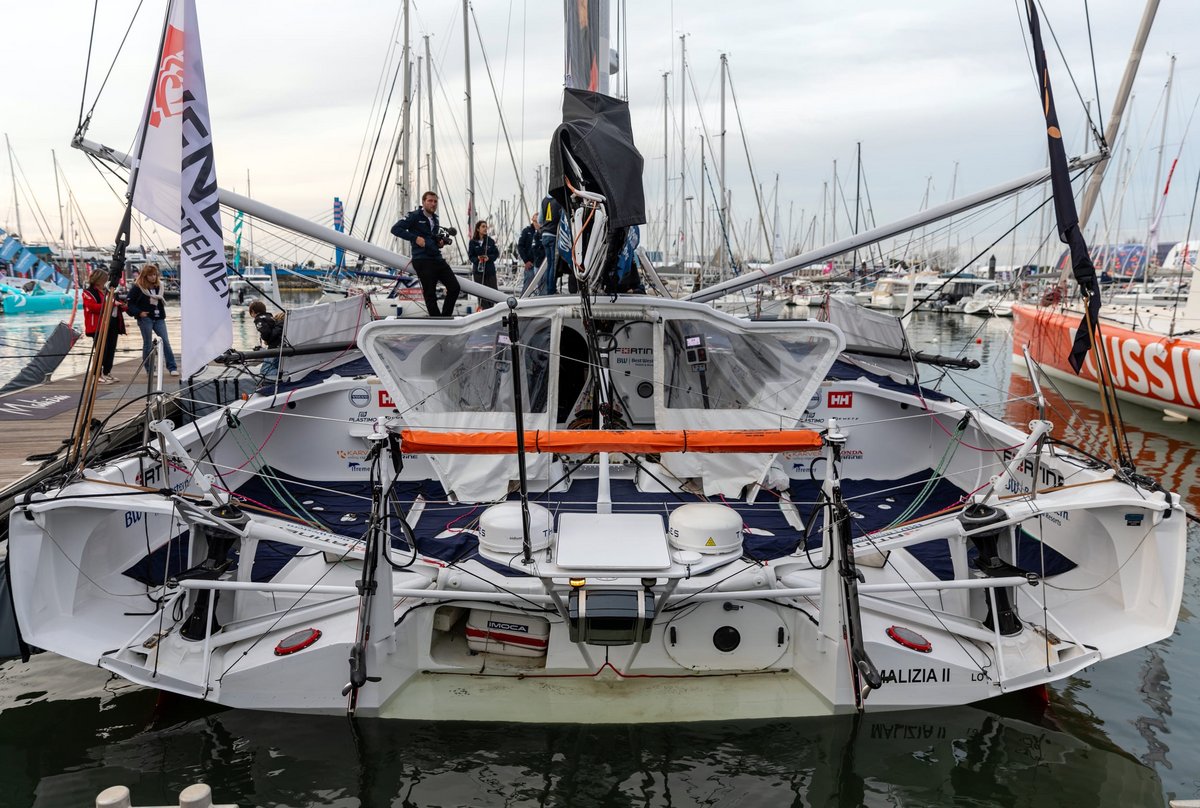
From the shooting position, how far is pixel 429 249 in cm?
862

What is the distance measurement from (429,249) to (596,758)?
5.60 meters

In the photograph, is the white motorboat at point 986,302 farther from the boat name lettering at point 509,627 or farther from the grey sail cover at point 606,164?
the boat name lettering at point 509,627

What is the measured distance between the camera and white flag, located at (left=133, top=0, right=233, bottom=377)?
5.07 meters

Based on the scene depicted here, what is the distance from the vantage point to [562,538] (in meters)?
4.89

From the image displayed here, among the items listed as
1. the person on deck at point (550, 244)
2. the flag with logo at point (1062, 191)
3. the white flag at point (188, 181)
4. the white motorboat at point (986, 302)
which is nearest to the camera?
the white flag at point (188, 181)

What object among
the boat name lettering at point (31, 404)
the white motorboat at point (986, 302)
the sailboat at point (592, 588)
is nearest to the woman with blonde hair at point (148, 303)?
the boat name lettering at point (31, 404)

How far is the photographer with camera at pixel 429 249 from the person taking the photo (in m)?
8.55

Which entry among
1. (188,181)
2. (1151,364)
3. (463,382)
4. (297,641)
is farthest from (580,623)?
(1151,364)

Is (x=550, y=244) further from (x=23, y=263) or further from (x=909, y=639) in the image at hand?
(x=23, y=263)

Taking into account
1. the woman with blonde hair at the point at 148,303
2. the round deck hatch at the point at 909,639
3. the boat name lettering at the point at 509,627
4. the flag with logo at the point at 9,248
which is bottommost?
the boat name lettering at the point at 509,627

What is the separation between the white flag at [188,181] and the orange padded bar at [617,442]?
156 centimetres

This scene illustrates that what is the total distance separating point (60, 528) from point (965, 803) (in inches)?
214

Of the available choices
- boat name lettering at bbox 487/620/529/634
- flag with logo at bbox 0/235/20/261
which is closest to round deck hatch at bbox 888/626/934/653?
boat name lettering at bbox 487/620/529/634

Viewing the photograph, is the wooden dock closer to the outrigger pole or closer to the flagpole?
the flagpole
